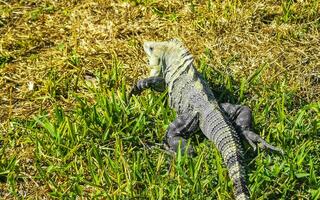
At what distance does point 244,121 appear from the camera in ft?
16.2

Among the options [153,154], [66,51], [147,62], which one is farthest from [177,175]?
[66,51]

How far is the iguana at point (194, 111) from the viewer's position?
4.51 m

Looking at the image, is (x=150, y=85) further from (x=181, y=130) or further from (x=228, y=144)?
(x=228, y=144)

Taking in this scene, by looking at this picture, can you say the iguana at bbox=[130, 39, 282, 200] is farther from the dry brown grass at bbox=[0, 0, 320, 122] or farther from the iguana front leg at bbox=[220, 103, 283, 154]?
the dry brown grass at bbox=[0, 0, 320, 122]

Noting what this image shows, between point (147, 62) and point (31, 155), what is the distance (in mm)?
1675

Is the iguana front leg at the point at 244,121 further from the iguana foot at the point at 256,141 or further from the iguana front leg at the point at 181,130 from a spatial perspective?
the iguana front leg at the point at 181,130

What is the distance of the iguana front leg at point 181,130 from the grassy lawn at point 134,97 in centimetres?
11

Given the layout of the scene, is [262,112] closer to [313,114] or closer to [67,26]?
[313,114]

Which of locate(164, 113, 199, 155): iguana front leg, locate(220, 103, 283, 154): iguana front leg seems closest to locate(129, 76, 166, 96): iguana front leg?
locate(164, 113, 199, 155): iguana front leg

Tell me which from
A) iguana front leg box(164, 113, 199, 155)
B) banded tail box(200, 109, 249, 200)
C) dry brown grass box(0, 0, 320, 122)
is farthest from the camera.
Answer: dry brown grass box(0, 0, 320, 122)

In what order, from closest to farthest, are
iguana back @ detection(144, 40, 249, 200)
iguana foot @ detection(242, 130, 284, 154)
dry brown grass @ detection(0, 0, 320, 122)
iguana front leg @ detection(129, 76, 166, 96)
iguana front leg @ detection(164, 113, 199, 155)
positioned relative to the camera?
iguana back @ detection(144, 40, 249, 200)
iguana foot @ detection(242, 130, 284, 154)
iguana front leg @ detection(164, 113, 199, 155)
iguana front leg @ detection(129, 76, 166, 96)
dry brown grass @ detection(0, 0, 320, 122)

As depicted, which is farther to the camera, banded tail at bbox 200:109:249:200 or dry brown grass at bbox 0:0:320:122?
dry brown grass at bbox 0:0:320:122

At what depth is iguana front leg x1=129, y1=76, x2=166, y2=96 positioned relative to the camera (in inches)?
213

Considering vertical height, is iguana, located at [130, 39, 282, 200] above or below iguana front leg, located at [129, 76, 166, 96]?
above
